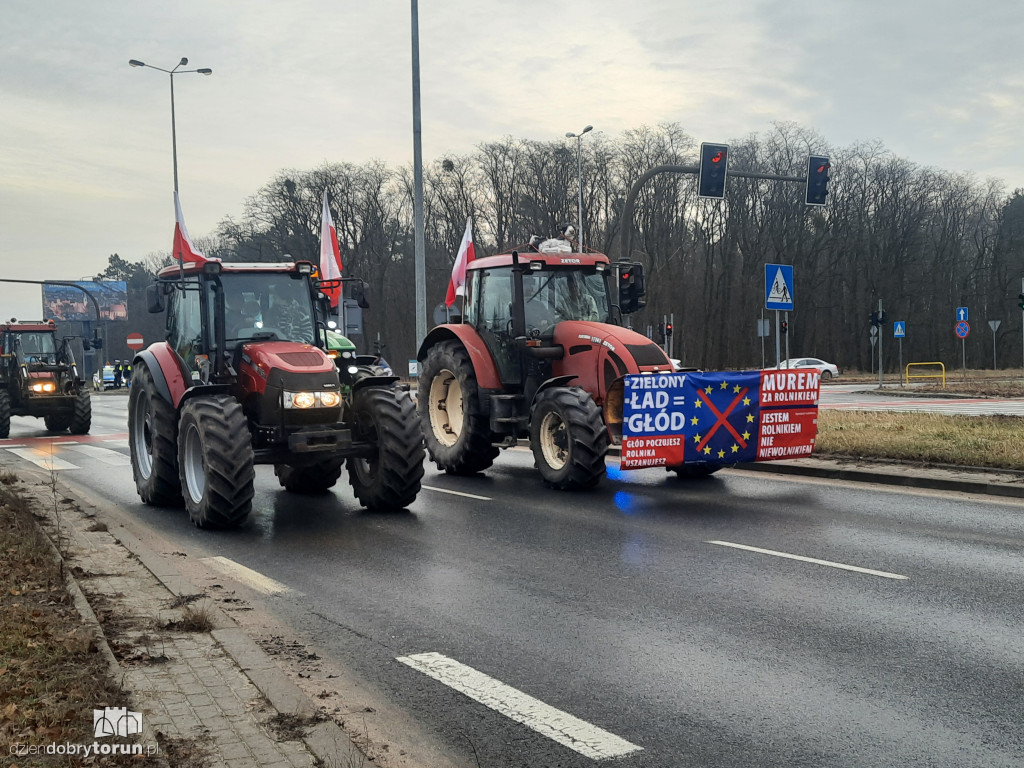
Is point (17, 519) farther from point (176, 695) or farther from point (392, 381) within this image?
point (176, 695)

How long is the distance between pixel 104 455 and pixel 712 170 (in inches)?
562

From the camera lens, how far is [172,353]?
11773 millimetres

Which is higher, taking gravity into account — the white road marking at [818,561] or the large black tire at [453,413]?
the large black tire at [453,413]

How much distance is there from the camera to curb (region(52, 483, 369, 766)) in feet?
13.9

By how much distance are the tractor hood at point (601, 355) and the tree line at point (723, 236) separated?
46846 millimetres

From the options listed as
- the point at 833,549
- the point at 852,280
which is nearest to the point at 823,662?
the point at 833,549

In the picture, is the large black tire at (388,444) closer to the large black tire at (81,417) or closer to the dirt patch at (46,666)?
the dirt patch at (46,666)

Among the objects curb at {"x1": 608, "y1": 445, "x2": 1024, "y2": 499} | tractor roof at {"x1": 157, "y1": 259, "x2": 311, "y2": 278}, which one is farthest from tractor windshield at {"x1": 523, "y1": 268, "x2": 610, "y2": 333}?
tractor roof at {"x1": 157, "y1": 259, "x2": 311, "y2": 278}

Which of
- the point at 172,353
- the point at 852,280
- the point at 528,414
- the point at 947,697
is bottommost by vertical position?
the point at 947,697

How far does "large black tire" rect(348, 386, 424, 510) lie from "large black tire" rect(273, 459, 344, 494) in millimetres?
1493

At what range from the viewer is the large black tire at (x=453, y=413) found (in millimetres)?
14320

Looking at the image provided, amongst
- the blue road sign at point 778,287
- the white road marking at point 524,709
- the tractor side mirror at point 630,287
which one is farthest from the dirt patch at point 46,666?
the blue road sign at point 778,287

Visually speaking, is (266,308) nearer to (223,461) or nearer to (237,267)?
(237,267)

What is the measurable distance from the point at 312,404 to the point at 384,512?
1.51 m
